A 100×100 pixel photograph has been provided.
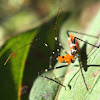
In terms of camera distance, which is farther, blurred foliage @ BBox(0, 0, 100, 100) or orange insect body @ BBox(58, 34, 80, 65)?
orange insect body @ BBox(58, 34, 80, 65)

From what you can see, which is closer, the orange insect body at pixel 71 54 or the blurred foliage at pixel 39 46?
the blurred foliage at pixel 39 46

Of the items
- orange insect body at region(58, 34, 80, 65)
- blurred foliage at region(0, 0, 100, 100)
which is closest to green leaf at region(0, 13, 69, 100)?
blurred foliage at region(0, 0, 100, 100)

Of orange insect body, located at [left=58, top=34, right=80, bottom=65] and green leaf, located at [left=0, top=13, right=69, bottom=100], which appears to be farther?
orange insect body, located at [left=58, top=34, right=80, bottom=65]

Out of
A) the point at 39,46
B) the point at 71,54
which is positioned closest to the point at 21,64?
the point at 39,46

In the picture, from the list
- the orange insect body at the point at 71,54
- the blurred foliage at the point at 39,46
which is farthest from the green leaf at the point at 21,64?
the orange insect body at the point at 71,54

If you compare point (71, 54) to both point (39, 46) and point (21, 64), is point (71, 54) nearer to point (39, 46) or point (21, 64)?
point (39, 46)

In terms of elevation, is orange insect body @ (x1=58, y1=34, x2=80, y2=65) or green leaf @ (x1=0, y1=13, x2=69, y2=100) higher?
orange insect body @ (x1=58, y1=34, x2=80, y2=65)

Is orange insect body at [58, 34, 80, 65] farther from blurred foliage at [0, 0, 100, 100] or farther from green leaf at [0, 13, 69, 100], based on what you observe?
green leaf at [0, 13, 69, 100]

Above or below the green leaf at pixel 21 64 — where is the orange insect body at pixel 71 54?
above

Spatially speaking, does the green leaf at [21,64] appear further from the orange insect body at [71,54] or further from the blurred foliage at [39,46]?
the orange insect body at [71,54]
